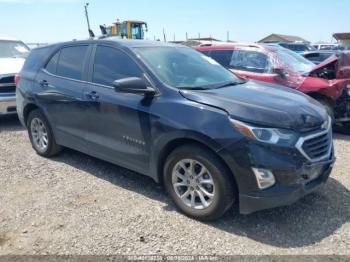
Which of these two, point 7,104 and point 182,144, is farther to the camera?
point 7,104

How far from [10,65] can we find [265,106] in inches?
265

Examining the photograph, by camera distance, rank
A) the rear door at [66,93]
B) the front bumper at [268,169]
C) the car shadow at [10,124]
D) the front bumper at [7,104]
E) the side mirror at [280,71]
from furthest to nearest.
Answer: the car shadow at [10,124]
the front bumper at [7,104]
the side mirror at [280,71]
the rear door at [66,93]
the front bumper at [268,169]

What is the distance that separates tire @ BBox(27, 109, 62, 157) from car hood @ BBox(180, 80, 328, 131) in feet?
8.62

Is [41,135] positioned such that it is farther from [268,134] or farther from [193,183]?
[268,134]

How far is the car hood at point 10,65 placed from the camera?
7966 millimetres

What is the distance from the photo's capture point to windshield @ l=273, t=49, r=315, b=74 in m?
7.41

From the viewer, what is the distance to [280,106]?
11.7ft

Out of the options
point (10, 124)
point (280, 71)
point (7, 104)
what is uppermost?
point (280, 71)

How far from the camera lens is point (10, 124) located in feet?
27.2

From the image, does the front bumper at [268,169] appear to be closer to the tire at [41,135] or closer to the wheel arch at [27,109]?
the tire at [41,135]

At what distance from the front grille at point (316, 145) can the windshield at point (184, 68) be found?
1.19m

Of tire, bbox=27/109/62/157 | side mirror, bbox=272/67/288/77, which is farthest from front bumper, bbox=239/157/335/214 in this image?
side mirror, bbox=272/67/288/77

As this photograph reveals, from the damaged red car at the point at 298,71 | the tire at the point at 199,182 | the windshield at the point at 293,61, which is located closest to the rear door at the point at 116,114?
the tire at the point at 199,182

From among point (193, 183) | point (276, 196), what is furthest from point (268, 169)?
point (193, 183)
